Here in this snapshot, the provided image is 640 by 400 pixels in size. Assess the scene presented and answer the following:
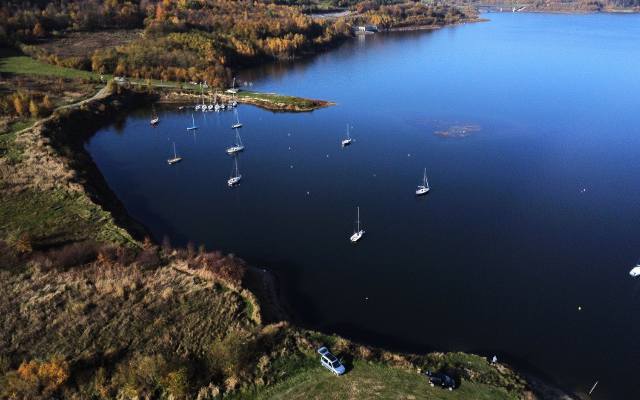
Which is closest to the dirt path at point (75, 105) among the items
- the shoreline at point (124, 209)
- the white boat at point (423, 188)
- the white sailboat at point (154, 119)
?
the shoreline at point (124, 209)

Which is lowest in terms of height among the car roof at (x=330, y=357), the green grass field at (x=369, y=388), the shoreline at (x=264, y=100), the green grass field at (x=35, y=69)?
the green grass field at (x=369, y=388)

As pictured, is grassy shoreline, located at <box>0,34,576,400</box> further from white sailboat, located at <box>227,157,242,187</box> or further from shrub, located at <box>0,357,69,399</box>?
white sailboat, located at <box>227,157,242,187</box>

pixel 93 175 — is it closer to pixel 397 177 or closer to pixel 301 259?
pixel 301 259

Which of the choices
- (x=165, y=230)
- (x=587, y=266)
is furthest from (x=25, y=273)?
(x=587, y=266)

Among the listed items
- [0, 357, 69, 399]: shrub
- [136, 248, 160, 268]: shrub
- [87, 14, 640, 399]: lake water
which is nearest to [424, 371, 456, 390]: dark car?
[87, 14, 640, 399]: lake water

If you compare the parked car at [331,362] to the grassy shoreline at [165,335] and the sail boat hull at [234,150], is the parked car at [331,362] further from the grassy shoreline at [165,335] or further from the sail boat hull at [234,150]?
the sail boat hull at [234,150]

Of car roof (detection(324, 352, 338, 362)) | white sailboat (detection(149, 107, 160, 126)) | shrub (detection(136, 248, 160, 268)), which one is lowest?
car roof (detection(324, 352, 338, 362))
